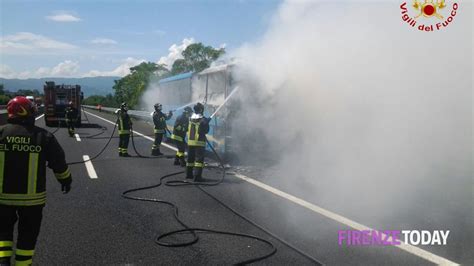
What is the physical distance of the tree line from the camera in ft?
130

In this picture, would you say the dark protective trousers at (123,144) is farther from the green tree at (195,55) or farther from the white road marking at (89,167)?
the green tree at (195,55)

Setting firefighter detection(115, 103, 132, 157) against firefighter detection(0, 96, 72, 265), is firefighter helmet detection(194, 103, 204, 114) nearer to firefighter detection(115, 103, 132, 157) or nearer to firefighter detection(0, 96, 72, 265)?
firefighter detection(115, 103, 132, 157)

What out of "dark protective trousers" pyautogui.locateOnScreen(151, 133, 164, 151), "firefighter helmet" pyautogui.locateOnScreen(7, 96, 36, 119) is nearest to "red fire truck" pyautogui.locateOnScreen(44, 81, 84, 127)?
"dark protective trousers" pyautogui.locateOnScreen(151, 133, 164, 151)

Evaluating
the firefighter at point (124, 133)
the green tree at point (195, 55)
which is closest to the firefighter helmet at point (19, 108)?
the firefighter at point (124, 133)

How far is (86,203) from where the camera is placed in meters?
6.30

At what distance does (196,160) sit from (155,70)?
4809cm

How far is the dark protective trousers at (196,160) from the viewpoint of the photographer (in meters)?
7.86

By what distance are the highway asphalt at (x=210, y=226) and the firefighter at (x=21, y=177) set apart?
67 centimetres

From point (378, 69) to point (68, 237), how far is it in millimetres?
6069

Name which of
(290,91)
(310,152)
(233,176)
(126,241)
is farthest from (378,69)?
(126,241)

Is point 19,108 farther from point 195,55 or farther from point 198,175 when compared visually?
point 195,55

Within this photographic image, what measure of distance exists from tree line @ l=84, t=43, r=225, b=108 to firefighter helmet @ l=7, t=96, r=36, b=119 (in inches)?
956

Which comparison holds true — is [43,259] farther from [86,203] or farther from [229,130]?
[229,130]

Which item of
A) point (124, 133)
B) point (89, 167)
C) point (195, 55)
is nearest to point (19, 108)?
point (89, 167)
